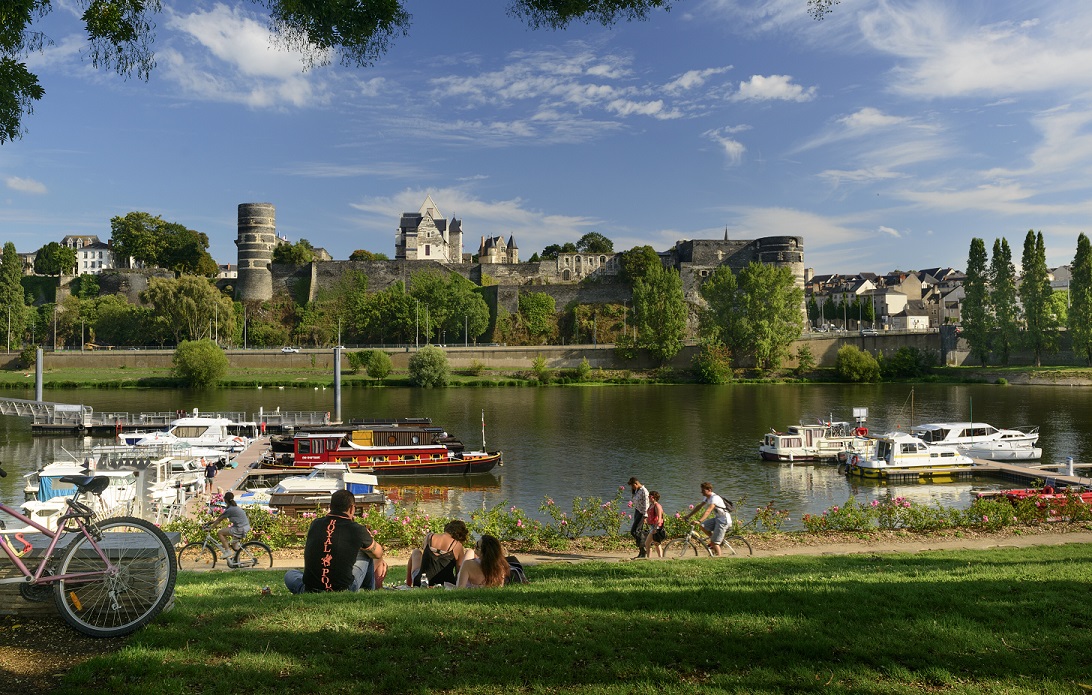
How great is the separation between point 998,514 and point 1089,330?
67.6 m

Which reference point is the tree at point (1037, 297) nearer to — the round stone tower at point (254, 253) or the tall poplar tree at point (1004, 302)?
the tall poplar tree at point (1004, 302)

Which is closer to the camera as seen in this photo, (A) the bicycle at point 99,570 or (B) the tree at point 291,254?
(A) the bicycle at point 99,570

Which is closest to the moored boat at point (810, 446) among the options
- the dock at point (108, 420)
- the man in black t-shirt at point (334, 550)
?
the dock at point (108, 420)

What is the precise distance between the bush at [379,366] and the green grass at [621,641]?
6677 cm

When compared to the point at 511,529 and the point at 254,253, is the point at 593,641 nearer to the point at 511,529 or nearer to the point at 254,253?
the point at 511,529

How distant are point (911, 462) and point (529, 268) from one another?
75.6 metres

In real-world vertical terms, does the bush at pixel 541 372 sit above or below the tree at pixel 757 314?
below

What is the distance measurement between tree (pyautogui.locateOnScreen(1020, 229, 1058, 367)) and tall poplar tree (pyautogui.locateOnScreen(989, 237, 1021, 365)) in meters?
0.95

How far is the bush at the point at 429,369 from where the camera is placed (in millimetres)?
71500

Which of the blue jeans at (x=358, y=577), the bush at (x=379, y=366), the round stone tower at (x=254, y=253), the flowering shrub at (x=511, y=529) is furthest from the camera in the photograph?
the round stone tower at (x=254, y=253)

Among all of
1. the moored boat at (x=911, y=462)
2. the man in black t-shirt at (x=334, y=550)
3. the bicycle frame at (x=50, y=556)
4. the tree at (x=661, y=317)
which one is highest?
the tree at (x=661, y=317)

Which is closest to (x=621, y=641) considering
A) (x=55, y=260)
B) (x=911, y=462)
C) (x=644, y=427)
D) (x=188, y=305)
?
(x=911, y=462)

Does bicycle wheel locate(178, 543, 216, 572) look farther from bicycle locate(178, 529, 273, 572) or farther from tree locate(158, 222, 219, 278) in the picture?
tree locate(158, 222, 219, 278)

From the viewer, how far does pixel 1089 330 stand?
71688 mm
